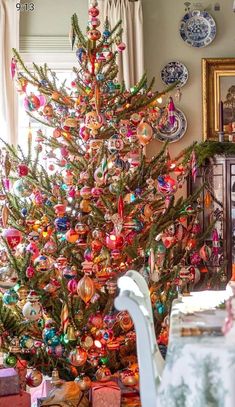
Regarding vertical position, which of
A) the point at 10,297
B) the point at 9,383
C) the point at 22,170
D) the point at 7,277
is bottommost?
the point at 9,383

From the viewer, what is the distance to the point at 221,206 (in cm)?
484

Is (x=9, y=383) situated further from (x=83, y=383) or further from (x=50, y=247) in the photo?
(x=50, y=247)

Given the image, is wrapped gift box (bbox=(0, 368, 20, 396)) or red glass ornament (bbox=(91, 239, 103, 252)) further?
red glass ornament (bbox=(91, 239, 103, 252))

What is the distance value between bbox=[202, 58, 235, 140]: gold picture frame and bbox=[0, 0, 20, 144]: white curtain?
1.59 meters

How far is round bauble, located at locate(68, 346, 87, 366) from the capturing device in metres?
3.24

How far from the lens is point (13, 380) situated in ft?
10.2

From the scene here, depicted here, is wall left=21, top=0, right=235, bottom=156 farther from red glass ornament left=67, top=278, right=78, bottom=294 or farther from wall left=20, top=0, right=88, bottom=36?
red glass ornament left=67, top=278, right=78, bottom=294

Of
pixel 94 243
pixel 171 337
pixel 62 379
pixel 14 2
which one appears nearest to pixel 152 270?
pixel 94 243

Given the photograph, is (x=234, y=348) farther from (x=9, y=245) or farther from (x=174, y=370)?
(x=9, y=245)

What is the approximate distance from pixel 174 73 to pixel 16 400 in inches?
124

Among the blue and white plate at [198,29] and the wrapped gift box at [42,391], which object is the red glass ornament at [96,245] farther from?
the blue and white plate at [198,29]

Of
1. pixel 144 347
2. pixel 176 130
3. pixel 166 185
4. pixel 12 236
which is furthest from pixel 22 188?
pixel 176 130

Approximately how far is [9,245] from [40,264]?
21 centimetres

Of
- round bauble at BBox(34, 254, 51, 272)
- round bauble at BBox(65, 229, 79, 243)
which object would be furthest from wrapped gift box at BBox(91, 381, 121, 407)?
round bauble at BBox(65, 229, 79, 243)
